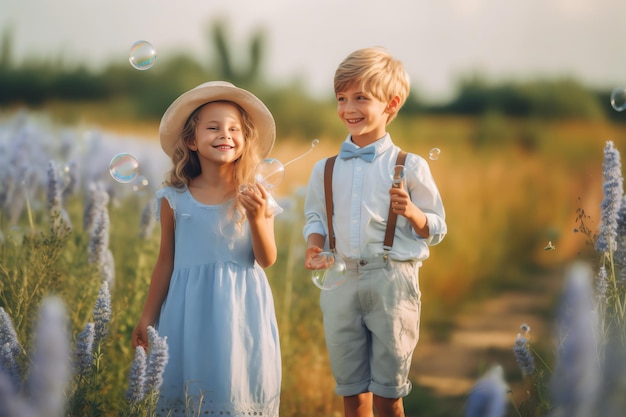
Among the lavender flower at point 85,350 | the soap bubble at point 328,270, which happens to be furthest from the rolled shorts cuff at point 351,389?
the lavender flower at point 85,350

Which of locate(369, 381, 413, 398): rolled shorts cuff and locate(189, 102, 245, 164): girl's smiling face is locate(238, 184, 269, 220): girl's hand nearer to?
locate(189, 102, 245, 164): girl's smiling face

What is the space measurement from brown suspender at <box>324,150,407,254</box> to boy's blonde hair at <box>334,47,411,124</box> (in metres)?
0.22

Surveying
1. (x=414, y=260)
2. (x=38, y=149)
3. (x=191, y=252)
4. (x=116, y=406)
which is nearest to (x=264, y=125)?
(x=191, y=252)

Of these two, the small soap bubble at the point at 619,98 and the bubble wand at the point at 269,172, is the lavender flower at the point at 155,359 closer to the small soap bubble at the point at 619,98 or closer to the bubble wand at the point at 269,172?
the bubble wand at the point at 269,172

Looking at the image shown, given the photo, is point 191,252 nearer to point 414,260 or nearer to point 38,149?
point 414,260

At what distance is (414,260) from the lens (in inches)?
107

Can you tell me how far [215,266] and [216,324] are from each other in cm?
20

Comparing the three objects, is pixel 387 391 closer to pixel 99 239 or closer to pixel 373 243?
pixel 373 243

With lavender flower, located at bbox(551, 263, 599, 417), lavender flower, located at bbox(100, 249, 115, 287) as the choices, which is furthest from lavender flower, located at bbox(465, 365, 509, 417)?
lavender flower, located at bbox(100, 249, 115, 287)

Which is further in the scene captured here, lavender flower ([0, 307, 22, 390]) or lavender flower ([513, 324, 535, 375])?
lavender flower ([513, 324, 535, 375])

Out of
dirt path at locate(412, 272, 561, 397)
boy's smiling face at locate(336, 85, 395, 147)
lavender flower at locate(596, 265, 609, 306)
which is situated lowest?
dirt path at locate(412, 272, 561, 397)

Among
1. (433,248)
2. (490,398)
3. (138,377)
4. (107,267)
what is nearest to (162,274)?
(138,377)

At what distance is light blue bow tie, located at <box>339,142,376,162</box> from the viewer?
→ 9.02 feet

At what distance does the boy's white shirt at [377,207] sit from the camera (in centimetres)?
269
